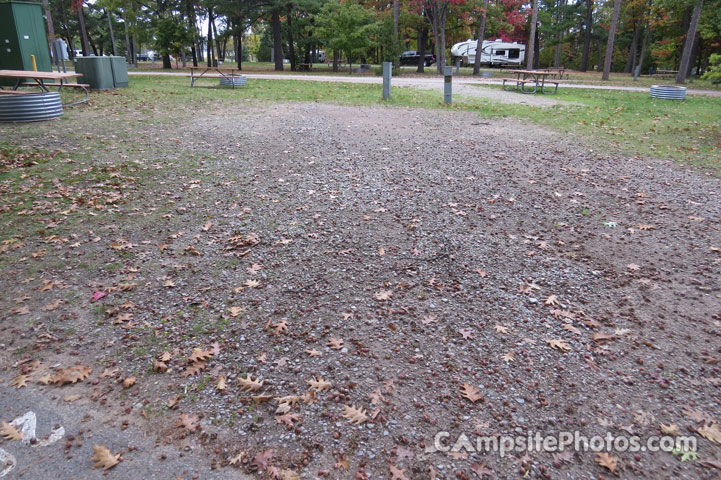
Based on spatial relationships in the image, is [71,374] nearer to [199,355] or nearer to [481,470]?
[199,355]

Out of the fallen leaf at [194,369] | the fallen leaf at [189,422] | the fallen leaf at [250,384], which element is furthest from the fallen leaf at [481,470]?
the fallen leaf at [194,369]

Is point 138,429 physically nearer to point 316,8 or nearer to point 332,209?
point 332,209

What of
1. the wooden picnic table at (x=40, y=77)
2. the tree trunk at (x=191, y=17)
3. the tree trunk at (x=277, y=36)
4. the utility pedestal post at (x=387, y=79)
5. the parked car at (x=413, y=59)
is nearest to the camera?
the wooden picnic table at (x=40, y=77)

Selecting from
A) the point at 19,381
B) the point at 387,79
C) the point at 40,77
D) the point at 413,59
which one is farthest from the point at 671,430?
the point at 413,59

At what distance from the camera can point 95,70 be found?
50.1ft

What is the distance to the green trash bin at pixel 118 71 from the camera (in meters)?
16.1

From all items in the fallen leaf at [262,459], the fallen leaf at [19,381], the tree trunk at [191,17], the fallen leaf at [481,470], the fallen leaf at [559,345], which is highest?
the tree trunk at [191,17]

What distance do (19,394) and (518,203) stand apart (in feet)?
18.2

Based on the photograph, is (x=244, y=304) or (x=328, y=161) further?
(x=328, y=161)

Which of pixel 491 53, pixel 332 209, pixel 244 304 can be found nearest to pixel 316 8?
pixel 491 53

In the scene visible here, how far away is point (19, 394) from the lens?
3.00 metres

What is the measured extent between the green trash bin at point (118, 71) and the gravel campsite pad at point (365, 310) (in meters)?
10.3

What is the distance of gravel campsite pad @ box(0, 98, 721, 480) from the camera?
273 cm

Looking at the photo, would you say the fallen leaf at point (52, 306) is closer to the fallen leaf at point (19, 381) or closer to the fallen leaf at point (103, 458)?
the fallen leaf at point (19, 381)
